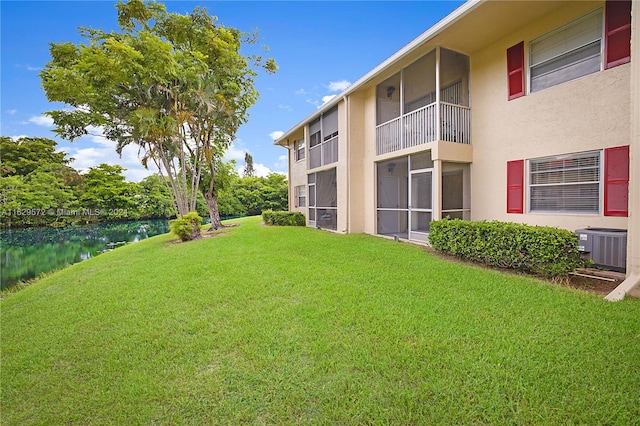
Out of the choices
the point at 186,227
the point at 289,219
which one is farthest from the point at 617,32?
the point at 186,227

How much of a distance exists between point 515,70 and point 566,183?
10.0 ft

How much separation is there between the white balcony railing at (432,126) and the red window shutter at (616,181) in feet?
10.5

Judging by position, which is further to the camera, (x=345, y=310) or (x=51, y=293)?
(x=51, y=293)

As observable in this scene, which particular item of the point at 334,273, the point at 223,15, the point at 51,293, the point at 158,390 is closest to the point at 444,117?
the point at 334,273

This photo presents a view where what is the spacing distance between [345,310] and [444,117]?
6519 millimetres

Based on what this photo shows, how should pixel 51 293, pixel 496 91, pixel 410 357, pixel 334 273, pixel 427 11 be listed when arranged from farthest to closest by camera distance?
1. pixel 427 11
2. pixel 496 91
3. pixel 51 293
4. pixel 334 273
5. pixel 410 357

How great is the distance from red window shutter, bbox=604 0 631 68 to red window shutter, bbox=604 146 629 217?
66.3 inches

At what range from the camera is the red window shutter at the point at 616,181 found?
5098 mm

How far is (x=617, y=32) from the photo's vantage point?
5148 millimetres

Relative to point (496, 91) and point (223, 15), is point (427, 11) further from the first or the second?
point (223, 15)

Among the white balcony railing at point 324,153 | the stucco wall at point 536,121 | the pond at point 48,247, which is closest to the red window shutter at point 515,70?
the stucco wall at point 536,121

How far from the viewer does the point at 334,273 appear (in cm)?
542

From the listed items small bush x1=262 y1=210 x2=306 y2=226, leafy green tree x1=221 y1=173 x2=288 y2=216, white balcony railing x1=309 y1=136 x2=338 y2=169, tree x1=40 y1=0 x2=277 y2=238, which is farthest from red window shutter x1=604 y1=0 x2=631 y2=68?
leafy green tree x1=221 y1=173 x2=288 y2=216

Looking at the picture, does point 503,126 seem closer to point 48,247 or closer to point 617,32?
point 617,32
